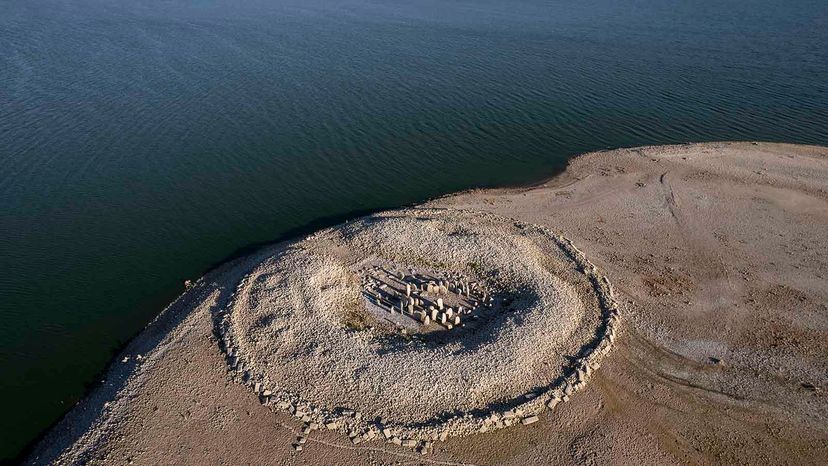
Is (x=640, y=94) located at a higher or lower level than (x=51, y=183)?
higher

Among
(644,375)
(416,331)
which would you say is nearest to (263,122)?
(416,331)

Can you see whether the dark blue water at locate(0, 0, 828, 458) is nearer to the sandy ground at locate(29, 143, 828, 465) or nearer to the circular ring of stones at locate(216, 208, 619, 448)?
the sandy ground at locate(29, 143, 828, 465)

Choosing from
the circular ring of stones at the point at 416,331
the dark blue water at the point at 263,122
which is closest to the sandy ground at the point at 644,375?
the circular ring of stones at the point at 416,331

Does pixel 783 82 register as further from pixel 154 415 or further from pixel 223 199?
pixel 154 415

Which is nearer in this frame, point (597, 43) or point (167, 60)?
point (167, 60)

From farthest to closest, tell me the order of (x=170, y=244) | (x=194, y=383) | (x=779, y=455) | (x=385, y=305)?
(x=170, y=244) < (x=385, y=305) < (x=194, y=383) < (x=779, y=455)

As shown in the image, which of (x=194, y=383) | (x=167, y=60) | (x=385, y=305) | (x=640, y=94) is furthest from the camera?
(x=167, y=60)

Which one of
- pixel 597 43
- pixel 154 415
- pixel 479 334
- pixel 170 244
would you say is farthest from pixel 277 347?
pixel 597 43

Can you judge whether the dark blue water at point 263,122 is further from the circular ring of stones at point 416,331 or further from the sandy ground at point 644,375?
the circular ring of stones at point 416,331
